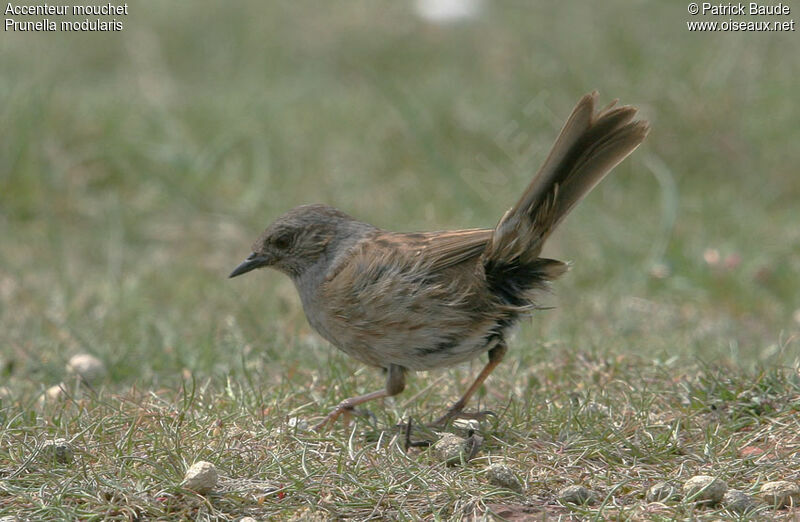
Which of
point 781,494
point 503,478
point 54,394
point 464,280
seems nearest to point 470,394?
point 464,280

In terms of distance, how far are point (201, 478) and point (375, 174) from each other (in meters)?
5.39

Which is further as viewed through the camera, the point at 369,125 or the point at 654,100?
the point at 369,125

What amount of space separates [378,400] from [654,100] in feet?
16.0

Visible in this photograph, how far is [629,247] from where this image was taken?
7258mm

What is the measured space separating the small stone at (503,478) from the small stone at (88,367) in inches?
93.4

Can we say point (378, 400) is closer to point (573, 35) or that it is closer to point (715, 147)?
point (715, 147)

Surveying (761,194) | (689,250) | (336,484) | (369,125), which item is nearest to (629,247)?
(689,250)

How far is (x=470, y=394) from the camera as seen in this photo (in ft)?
14.3

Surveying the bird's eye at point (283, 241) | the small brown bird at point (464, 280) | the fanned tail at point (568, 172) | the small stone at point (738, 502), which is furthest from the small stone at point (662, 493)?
the bird's eye at point (283, 241)

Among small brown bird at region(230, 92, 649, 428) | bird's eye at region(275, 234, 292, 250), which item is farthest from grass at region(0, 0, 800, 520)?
bird's eye at region(275, 234, 292, 250)

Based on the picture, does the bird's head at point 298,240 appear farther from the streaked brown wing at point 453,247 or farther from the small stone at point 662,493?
the small stone at point 662,493

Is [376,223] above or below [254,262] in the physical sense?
above

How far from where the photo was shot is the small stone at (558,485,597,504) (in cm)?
352

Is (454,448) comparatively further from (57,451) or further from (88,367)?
(88,367)
